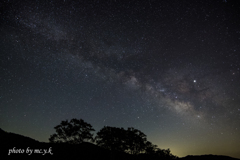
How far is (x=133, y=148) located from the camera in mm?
30719

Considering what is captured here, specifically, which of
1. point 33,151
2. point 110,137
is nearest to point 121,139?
point 110,137

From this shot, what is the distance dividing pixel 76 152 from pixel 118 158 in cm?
982

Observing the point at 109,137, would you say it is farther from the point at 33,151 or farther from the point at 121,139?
the point at 33,151

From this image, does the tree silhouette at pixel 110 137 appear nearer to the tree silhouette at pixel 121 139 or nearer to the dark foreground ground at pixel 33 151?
the tree silhouette at pixel 121 139

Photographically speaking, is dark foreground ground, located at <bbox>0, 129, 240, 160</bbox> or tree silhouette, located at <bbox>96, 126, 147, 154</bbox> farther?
tree silhouette, located at <bbox>96, 126, 147, 154</bbox>

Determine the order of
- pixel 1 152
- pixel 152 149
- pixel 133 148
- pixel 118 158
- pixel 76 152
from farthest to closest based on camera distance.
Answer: pixel 152 149 < pixel 133 148 < pixel 118 158 < pixel 76 152 < pixel 1 152

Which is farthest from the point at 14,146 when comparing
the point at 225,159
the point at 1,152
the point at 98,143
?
the point at 225,159

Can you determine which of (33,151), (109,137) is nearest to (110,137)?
(109,137)

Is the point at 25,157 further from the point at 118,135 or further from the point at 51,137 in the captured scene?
the point at 118,135

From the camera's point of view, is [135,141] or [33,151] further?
[135,141]

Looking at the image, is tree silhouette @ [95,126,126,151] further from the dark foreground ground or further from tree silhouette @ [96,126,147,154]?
the dark foreground ground

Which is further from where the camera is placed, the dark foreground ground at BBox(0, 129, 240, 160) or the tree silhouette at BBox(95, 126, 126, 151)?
the tree silhouette at BBox(95, 126, 126, 151)

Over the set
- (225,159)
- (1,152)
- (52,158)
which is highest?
(1,152)

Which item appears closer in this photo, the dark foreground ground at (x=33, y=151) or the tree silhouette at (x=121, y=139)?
the dark foreground ground at (x=33, y=151)
